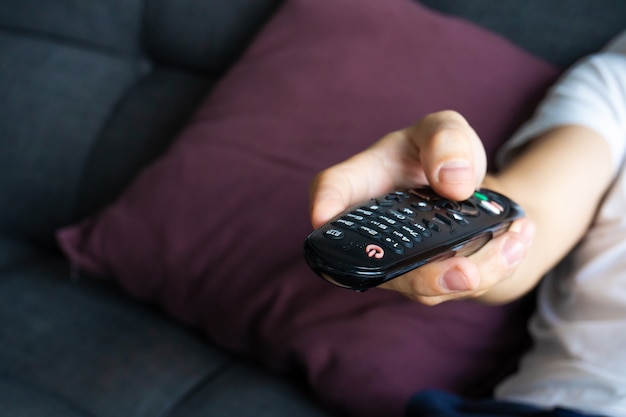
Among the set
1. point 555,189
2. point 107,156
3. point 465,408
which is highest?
point 555,189

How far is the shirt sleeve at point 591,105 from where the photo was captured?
2.32 ft

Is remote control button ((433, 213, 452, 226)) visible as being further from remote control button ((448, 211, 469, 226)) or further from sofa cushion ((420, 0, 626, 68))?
sofa cushion ((420, 0, 626, 68))

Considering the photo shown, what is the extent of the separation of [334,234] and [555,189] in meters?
0.31

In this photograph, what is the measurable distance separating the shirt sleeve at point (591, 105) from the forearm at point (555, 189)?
0.04 feet

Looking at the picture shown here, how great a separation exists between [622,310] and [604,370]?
0.18ft

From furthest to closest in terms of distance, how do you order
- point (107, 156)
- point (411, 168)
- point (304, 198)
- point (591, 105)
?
point (107, 156) → point (304, 198) → point (591, 105) → point (411, 168)

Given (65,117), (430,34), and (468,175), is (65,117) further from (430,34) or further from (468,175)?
(468,175)

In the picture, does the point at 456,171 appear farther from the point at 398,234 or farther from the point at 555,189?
the point at 555,189

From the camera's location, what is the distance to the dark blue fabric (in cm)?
59

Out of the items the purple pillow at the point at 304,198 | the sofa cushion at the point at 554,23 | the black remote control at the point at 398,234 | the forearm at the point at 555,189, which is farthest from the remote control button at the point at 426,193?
the sofa cushion at the point at 554,23

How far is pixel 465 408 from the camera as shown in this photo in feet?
2.11

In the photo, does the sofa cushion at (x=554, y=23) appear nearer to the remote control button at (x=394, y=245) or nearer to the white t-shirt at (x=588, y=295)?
the white t-shirt at (x=588, y=295)

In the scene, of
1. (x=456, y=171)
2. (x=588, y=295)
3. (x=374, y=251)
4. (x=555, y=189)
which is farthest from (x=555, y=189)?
(x=374, y=251)

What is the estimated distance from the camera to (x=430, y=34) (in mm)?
868
